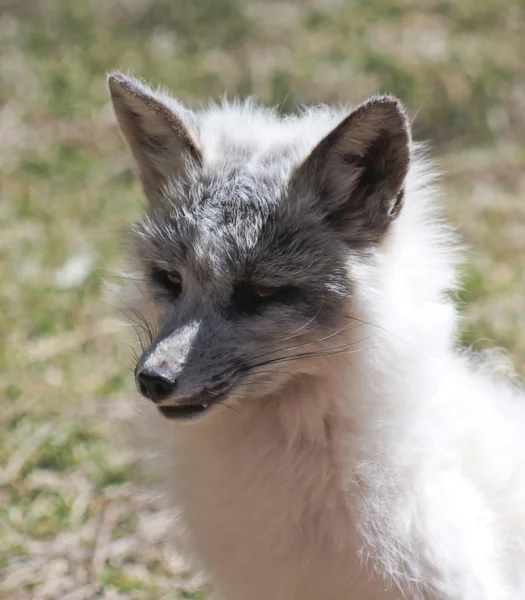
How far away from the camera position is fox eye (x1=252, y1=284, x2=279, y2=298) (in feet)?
8.57

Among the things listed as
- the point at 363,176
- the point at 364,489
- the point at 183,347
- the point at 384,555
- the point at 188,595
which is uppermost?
the point at 363,176

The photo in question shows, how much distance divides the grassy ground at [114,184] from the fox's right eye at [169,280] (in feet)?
1.22

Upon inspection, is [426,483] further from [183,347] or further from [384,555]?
[183,347]

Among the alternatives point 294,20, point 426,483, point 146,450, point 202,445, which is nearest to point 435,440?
point 426,483

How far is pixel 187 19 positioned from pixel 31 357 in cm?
499

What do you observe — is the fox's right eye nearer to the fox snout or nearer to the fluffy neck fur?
→ the fox snout

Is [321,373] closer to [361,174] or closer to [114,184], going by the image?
[361,174]

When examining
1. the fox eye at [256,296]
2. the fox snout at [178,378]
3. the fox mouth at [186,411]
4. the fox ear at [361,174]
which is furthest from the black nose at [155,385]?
the fox ear at [361,174]

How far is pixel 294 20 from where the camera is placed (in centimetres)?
847

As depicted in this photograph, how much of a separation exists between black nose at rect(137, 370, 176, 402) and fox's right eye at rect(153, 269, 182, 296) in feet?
1.41

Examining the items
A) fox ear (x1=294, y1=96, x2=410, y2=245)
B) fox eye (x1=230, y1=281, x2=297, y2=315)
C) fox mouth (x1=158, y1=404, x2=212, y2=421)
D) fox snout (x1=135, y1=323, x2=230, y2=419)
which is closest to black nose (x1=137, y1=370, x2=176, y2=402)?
fox snout (x1=135, y1=323, x2=230, y2=419)

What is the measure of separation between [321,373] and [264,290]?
31 cm

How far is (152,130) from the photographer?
9.61ft

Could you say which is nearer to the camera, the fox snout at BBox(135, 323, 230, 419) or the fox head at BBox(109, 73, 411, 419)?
the fox snout at BBox(135, 323, 230, 419)
